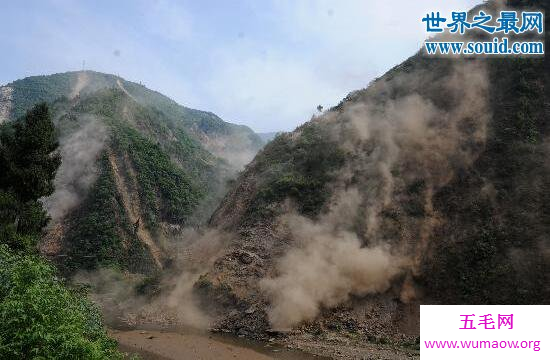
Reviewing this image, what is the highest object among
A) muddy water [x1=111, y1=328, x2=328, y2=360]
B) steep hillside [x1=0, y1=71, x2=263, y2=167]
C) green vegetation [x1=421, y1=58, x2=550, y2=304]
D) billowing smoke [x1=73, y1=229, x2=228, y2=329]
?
steep hillside [x1=0, y1=71, x2=263, y2=167]

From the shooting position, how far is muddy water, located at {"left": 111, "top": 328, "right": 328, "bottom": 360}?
20766mm

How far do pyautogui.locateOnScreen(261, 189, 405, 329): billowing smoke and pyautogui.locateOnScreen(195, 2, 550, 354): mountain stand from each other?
76 mm

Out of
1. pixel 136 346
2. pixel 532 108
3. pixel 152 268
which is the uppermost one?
pixel 532 108

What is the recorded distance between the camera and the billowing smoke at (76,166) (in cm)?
4703

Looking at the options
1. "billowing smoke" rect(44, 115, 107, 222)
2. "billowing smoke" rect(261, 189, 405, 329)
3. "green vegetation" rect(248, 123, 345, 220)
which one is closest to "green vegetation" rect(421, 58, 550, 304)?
"billowing smoke" rect(261, 189, 405, 329)

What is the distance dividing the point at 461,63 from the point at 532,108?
7255 millimetres

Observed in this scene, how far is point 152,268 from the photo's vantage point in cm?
4503

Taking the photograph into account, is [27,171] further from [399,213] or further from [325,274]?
[399,213]

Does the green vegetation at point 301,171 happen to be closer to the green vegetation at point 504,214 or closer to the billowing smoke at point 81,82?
the green vegetation at point 504,214

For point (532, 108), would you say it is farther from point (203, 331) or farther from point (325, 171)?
point (203, 331)

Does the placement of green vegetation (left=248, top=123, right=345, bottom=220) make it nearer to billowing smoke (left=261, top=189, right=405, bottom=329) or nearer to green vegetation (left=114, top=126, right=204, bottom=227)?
billowing smoke (left=261, top=189, right=405, bottom=329)

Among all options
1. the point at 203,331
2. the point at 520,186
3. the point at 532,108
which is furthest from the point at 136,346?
the point at 532,108

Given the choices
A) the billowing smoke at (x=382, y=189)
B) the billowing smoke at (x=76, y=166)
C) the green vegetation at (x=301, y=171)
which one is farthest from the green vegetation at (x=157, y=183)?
the billowing smoke at (x=382, y=189)

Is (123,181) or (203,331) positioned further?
(123,181)
